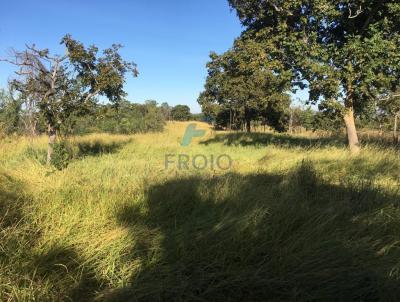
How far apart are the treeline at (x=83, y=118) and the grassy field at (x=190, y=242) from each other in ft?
21.1

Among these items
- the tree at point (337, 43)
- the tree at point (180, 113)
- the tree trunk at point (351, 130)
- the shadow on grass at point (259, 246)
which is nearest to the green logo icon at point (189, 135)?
the tree at point (337, 43)

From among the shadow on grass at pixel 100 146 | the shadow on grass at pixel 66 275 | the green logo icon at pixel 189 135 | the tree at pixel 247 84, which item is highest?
the tree at pixel 247 84

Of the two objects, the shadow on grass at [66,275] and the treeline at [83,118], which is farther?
the treeline at [83,118]

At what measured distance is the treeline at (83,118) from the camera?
461 inches

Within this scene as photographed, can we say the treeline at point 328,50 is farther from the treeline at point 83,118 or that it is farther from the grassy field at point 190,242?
the grassy field at point 190,242

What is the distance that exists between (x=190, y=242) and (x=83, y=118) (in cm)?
1031

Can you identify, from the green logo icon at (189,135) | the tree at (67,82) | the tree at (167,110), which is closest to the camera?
the tree at (67,82)

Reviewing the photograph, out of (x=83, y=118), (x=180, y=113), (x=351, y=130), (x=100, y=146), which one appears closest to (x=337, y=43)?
(x=351, y=130)

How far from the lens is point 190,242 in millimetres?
3609

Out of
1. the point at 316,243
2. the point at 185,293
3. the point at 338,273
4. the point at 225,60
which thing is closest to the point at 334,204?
the point at 316,243

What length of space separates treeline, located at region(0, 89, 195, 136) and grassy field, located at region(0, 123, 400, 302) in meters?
6.43

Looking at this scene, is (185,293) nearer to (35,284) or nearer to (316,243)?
(35,284)

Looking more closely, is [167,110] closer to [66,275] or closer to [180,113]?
[180,113]

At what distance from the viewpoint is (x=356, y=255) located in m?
3.46
